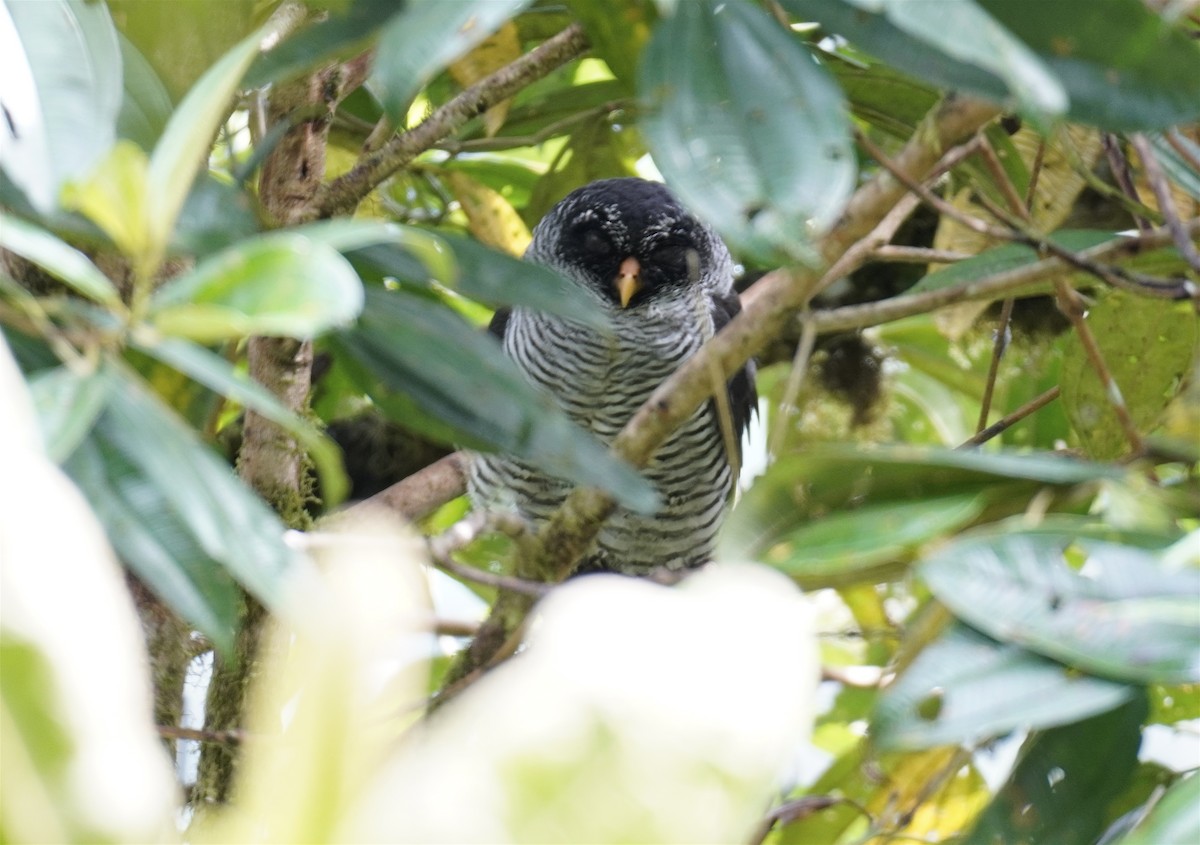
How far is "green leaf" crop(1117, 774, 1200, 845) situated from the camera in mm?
678

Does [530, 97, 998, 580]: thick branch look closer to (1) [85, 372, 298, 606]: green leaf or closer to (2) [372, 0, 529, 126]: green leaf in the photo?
(2) [372, 0, 529, 126]: green leaf

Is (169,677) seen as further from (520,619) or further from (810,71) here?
(810,71)

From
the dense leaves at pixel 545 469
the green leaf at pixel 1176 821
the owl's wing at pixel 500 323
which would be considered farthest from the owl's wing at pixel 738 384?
the green leaf at pixel 1176 821

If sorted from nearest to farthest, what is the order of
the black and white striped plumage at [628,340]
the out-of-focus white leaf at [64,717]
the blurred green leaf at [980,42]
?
the out-of-focus white leaf at [64,717]
the blurred green leaf at [980,42]
the black and white striped plumage at [628,340]

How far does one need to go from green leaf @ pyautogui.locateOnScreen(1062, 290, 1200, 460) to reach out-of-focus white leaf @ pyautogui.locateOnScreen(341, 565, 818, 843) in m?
1.04

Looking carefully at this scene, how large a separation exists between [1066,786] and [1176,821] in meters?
0.25

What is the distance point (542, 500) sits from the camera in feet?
8.23

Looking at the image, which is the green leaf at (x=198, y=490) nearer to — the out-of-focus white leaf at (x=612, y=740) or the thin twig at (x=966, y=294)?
the out-of-focus white leaf at (x=612, y=740)

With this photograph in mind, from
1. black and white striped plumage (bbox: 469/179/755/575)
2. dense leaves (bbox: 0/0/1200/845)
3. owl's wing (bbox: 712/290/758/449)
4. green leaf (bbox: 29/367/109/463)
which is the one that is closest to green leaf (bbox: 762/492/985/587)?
dense leaves (bbox: 0/0/1200/845)

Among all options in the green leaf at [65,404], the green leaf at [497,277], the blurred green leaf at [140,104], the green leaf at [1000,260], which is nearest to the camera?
the green leaf at [65,404]

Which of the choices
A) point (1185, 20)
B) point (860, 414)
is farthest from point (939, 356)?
point (1185, 20)

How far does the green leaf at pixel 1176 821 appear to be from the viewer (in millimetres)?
678

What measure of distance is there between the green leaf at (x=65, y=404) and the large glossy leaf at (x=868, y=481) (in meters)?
0.43

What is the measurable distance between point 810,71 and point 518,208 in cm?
174
